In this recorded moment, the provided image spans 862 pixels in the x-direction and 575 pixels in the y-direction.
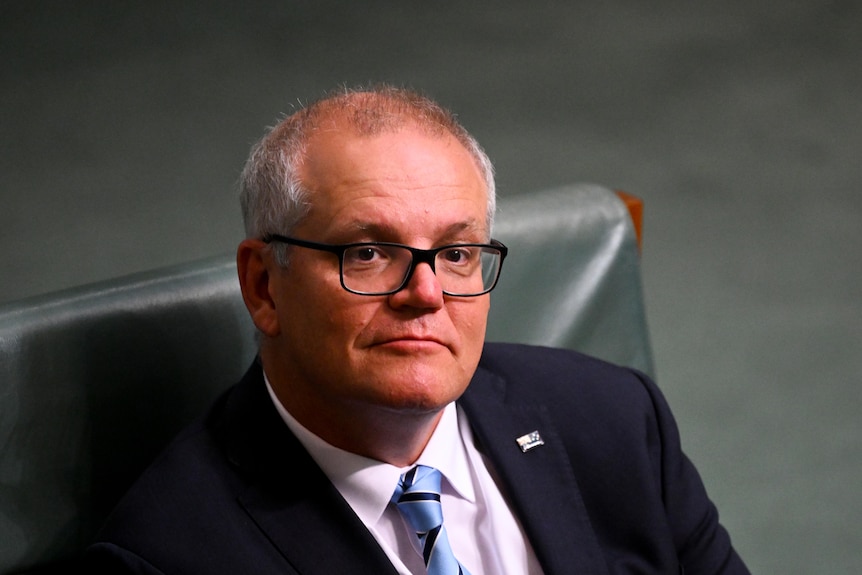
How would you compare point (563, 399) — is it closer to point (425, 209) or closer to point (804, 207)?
point (425, 209)

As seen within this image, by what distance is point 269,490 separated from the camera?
5.83 feet

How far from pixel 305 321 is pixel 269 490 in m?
0.24

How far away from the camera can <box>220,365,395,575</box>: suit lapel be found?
5.70 ft

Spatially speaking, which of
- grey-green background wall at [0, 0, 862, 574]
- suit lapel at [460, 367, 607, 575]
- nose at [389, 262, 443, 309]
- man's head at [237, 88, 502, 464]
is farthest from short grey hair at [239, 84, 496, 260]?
grey-green background wall at [0, 0, 862, 574]

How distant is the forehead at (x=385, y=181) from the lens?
1.70 metres

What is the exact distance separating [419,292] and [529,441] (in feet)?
1.36

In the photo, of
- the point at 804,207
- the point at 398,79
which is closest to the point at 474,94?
the point at 398,79

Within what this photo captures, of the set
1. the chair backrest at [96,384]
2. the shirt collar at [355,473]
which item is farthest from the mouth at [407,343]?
the chair backrest at [96,384]

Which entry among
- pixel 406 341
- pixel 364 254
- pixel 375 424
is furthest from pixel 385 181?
pixel 375 424

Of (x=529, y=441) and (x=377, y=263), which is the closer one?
(x=377, y=263)

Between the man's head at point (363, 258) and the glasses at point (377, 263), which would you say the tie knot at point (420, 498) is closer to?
the man's head at point (363, 258)

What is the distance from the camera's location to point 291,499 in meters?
1.77

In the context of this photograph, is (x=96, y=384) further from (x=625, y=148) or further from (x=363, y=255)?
(x=625, y=148)

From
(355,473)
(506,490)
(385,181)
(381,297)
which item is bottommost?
(506,490)
